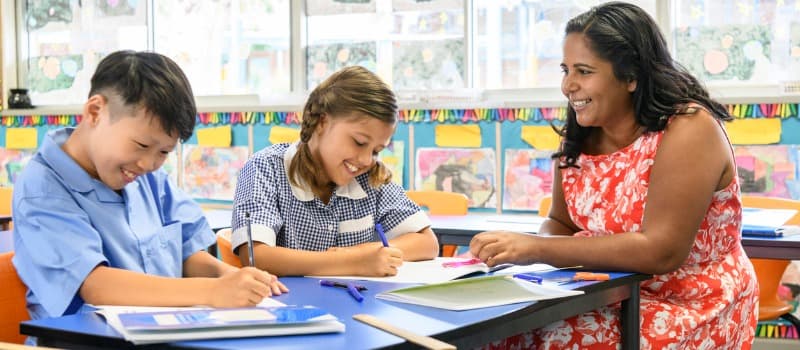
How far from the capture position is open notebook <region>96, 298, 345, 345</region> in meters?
1.11

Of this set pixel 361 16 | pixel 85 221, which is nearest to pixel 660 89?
pixel 85 221

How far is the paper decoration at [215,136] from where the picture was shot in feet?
14.8

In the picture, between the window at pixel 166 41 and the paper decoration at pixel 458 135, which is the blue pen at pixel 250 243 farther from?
the window at pixel 166 41

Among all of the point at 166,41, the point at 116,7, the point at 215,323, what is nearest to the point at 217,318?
the point at 215,323

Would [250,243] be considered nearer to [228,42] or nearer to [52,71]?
[228,42]

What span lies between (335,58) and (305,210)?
2.46 metres

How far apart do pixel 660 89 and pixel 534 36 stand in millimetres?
2000

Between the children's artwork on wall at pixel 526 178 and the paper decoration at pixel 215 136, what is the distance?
1.45 metres

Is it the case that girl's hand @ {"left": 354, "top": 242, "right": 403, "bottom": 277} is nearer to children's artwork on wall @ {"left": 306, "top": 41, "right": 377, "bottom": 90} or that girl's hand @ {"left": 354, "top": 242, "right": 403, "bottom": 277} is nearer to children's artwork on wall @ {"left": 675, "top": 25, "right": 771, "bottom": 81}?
children's artwork on wall @ {"left": 675, "top": 25, "right": 771, "bottom": 81}

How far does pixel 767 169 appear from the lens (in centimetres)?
343

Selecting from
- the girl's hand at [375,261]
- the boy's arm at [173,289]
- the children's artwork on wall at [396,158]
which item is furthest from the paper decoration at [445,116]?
the boy's arm at [173,289]

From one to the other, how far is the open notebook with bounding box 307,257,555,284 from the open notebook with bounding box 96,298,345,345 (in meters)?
0.45

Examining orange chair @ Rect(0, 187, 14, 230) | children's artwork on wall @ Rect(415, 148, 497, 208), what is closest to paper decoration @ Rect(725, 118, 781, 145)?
children's artwork on wall @ Rect(415, 148, 497, 208)

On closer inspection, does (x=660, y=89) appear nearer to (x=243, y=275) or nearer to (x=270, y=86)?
(x=243, y=275)
